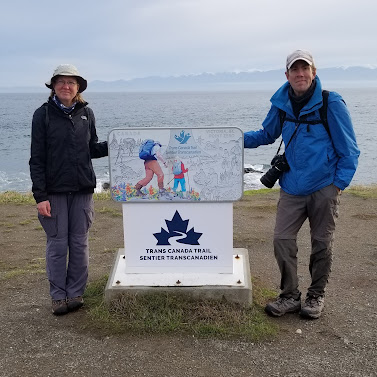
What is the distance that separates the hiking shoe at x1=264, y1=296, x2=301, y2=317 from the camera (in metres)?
4.42

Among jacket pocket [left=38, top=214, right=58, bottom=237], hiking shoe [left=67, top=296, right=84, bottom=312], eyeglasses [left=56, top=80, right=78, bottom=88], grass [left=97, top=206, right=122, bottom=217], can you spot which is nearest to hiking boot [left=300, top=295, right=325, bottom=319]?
hiking shoe [left=67, top=296, right=84, bottom=312]

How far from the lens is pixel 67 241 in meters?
4.57

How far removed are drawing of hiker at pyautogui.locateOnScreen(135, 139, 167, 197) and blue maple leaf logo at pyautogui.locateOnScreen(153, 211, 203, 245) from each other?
0.29 metres

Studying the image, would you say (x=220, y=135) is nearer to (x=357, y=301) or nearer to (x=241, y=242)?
(x=357, y=301)

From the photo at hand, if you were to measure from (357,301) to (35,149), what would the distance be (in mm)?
3295

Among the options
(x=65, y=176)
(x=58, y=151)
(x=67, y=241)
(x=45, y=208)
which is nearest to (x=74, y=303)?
(x=67, y=241)

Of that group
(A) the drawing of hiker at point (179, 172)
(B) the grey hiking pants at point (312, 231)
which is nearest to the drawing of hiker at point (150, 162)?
(A) the drawing of hiker at point (179, 172)

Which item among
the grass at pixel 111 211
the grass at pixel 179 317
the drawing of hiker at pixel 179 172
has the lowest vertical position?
the grass at pixel 111 211

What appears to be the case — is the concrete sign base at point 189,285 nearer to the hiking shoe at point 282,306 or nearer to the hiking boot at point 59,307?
the hiking shoe at point 282,306

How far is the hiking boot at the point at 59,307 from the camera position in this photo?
4527 mm

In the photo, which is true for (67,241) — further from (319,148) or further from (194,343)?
(319,148)

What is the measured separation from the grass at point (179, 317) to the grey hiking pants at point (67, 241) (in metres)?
0.30

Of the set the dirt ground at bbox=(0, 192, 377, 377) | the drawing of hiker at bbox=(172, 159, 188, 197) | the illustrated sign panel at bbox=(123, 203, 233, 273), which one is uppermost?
the drawing of hiker at bbox=(172, 159, 188, 197)

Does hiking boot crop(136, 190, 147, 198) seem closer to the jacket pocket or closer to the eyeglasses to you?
the jacket pocket
